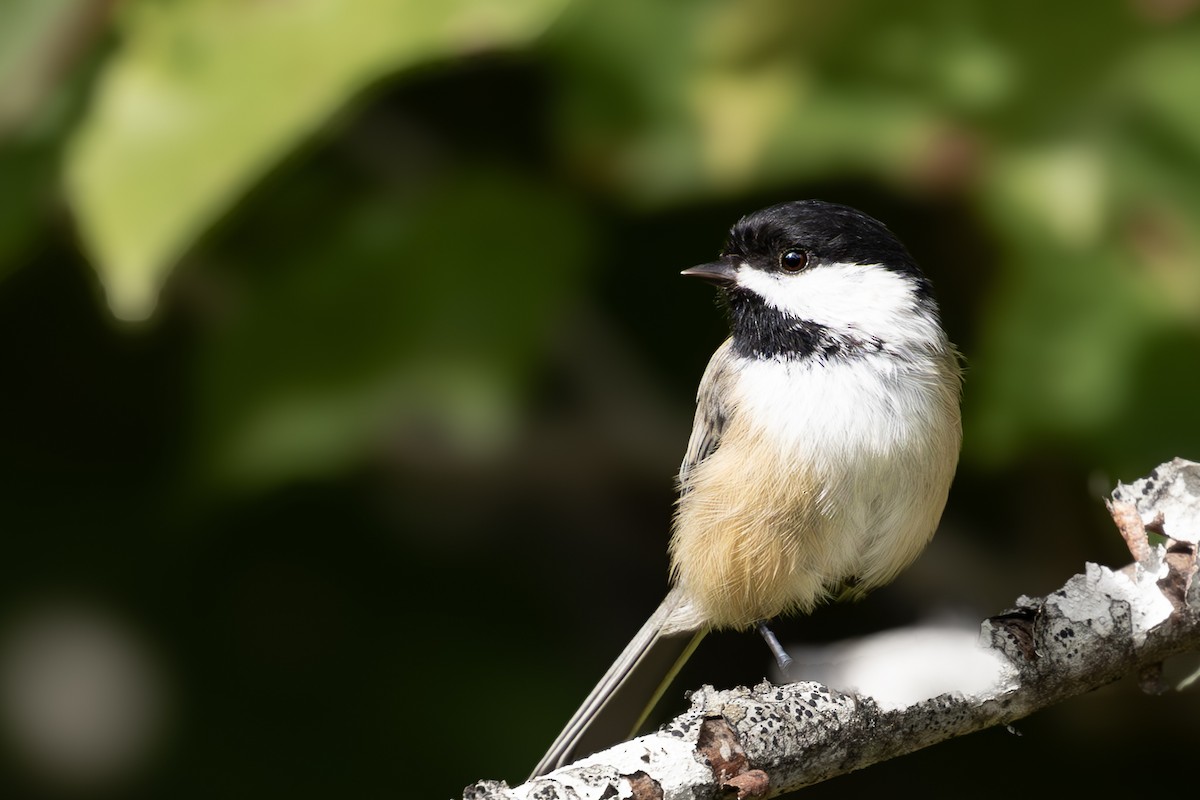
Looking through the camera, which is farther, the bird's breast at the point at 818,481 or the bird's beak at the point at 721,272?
the bird's beak at the point at 721,272

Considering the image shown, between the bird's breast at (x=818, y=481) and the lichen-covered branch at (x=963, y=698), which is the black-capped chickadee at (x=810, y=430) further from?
the lichen-covered branch at (x=963, y=698)

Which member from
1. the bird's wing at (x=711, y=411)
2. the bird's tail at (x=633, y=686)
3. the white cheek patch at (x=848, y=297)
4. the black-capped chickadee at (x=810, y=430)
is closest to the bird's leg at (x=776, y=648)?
the black-capped chickadee at (x=810, y=430)

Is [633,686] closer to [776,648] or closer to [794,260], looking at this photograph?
[776,648]

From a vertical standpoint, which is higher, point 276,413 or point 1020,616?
point 276,413

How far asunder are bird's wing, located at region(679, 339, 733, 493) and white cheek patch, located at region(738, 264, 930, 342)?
0.15 m

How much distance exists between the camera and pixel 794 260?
80.2 inches

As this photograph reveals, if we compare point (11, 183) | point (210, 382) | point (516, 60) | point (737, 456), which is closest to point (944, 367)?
point (737, 456)

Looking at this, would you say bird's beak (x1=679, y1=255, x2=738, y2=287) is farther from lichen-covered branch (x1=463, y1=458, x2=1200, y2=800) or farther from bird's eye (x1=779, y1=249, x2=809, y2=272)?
lichen-covered branch (x1=463, y1=458, x2=1200, y2=800)

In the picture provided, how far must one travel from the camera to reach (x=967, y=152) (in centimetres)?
233

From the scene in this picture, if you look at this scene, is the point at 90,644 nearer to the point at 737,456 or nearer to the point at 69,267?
the point at 69,267

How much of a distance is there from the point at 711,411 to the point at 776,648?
398mm

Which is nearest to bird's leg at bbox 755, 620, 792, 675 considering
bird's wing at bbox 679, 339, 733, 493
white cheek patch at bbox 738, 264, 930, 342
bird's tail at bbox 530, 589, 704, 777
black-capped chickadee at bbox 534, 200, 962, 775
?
black-capped chickadee at bbox 534, 200, 962, 775

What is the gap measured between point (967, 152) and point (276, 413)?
1336 millimetres

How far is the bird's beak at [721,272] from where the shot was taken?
6.73 ft
